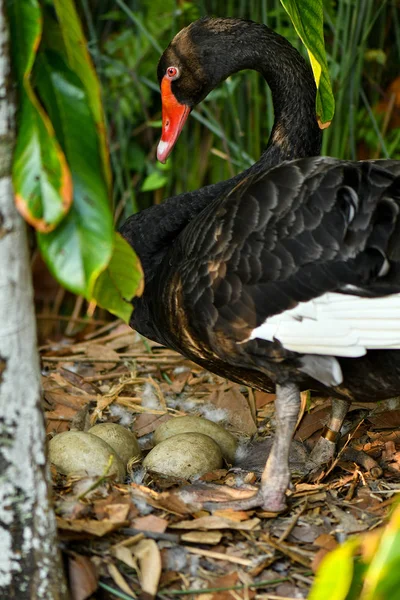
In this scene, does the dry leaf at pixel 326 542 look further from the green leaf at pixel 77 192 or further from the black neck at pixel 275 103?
the black neck at pixel 275 103

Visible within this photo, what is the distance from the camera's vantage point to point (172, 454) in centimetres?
163

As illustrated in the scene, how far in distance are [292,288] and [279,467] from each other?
35cm

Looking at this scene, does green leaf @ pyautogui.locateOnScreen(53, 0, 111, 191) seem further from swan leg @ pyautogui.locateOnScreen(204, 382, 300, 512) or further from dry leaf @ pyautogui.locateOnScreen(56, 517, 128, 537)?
swan leg @ pyautogui.locateOnScreen(204, 382, 300, 512)

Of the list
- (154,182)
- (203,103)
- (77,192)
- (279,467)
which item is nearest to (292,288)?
(279,467)

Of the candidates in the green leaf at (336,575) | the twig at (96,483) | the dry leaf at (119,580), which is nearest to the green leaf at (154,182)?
the twig at (96,483)

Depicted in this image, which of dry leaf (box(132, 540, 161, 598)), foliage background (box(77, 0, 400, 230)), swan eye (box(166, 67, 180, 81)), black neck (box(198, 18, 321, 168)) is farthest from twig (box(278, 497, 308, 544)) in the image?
foliage background (box(77, 0, 400, 230))

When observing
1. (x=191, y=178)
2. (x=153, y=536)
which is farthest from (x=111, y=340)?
(x=153, y=536)

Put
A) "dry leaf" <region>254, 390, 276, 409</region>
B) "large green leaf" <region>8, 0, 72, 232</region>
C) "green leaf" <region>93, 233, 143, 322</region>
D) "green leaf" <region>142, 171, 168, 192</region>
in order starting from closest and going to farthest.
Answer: "large green leaf" <region>8, 0, 72, 232</region>
"green leaf" <region>93, 233, 143, 322</region>
"dry leaf" <region>254, 390, 276, 409</region>
"green leaf" <region>142, 171, 168, 192</region>

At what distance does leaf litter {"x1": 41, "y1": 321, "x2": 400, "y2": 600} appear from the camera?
1.28 metres

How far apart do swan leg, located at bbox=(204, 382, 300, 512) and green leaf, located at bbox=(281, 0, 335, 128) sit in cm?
53

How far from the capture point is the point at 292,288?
1468 mm

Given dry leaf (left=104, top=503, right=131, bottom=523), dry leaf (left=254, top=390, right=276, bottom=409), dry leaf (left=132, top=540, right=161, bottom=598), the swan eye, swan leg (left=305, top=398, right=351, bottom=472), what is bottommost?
dry leaf (left=254, top=390, right=276, bottom=409)

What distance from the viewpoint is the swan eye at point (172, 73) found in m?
1.97

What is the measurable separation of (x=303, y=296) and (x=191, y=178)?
71.5 inches
